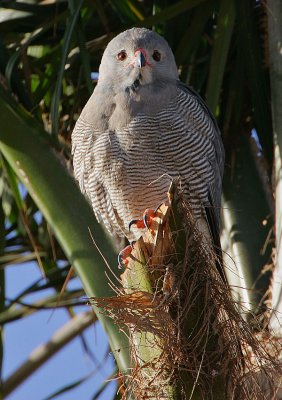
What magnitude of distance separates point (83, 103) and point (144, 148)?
1.37 metres

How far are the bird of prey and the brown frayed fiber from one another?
1.13 meters

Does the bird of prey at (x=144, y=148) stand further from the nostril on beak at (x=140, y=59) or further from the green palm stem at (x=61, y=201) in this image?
the green palm stem at (x=61, y=201)

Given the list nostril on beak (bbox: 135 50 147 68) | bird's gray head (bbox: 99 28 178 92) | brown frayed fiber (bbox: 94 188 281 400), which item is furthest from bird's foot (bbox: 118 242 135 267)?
nostril on beak (bbox: 135 50 147 68)

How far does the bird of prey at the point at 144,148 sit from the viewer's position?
589 cm

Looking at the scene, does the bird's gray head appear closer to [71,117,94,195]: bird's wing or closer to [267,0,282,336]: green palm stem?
[71,117,94,195]: bird's wing

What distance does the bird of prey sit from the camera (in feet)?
19.3

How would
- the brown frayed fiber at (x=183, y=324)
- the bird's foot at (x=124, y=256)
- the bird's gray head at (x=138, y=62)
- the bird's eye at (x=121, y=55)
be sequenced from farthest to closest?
the bird's eye at (x=121, y=55) < the bird's gray head at (x=138, y=62) < the bird's foot at (x=124, y=256) < the brown frayed fiber at (x=183, y=324)

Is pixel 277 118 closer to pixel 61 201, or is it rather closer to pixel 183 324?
pixel 61 201

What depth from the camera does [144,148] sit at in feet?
19.2

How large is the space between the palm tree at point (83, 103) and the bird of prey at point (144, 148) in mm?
153

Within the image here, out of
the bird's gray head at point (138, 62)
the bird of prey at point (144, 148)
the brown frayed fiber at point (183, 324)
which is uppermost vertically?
the bird's gray head at point (138, 62)

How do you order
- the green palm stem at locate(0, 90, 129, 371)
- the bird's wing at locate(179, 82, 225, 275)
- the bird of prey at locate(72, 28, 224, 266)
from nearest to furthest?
the green palm stem at locate(0, 90, 129, 371), the bird of prey at locate(72, 28, 224, 266), the bird's wing at locate(179, 82, 225, 275)

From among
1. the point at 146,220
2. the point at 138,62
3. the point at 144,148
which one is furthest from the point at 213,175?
the point at 146,220

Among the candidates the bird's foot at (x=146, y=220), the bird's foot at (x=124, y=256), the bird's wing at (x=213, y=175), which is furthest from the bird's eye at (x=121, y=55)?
the bird's foot at (x=124, y=256)
